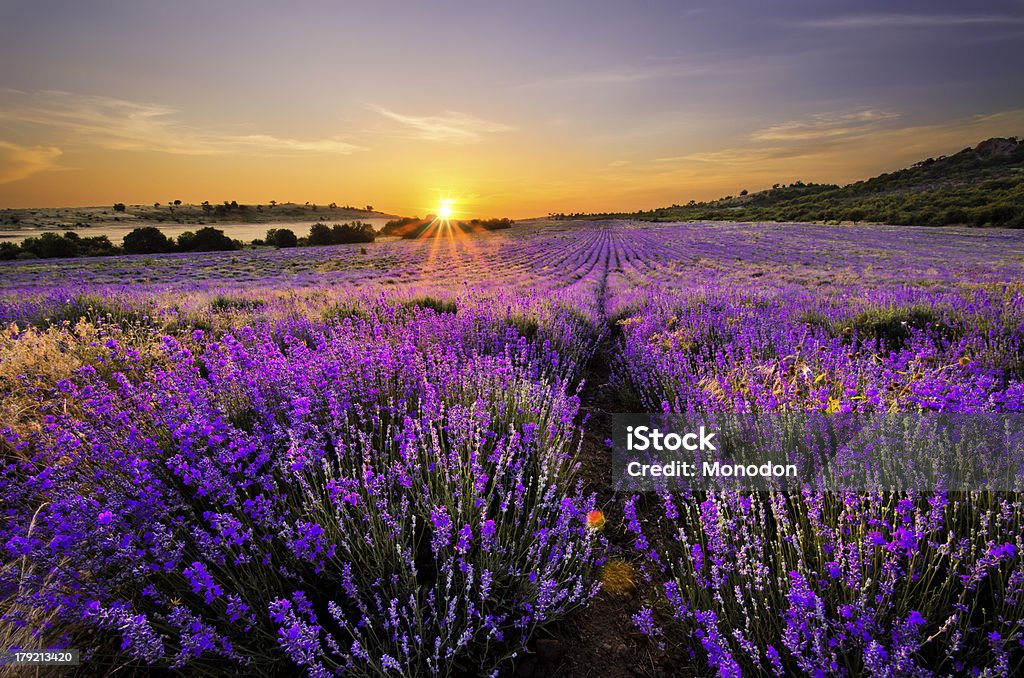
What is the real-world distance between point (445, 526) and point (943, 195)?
6017 centimetres

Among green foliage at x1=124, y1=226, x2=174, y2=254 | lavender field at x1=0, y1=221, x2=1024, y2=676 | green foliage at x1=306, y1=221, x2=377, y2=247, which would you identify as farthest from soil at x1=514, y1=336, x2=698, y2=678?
green foliage at x1=306, y1=221, x2=377, y2=247

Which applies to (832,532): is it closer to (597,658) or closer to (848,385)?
(597,658)

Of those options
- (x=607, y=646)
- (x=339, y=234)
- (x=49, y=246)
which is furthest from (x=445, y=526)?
(x=339, y=234)

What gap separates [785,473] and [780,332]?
2.64 m

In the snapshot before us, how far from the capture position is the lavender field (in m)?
1.52

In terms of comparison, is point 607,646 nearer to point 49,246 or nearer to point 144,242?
point 49,246

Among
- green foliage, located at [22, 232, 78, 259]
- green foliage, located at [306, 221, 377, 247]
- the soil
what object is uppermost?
green foliage, located at [306, 221, 377, 247]

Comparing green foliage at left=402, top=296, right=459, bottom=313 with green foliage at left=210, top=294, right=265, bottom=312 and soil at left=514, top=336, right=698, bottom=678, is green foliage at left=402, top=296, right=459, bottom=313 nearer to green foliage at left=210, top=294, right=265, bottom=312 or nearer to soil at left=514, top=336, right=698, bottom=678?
green foliage at left=210, top=294, right=265, bottom=312

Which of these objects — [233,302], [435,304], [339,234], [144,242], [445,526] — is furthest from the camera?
[339,234]

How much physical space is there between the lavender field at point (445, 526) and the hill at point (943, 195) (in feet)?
135

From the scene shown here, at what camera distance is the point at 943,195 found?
138ft

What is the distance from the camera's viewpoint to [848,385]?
112 inches

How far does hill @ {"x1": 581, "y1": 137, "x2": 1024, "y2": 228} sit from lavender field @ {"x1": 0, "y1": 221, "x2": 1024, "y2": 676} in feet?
135

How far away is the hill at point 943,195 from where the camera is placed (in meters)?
32.5
